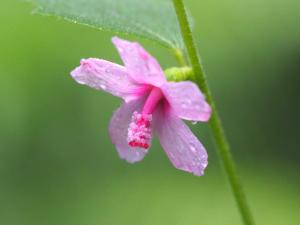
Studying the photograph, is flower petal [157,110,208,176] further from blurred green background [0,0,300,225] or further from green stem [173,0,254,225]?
blurred green background [0,0,300,225]

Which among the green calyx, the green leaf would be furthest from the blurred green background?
the green calyx

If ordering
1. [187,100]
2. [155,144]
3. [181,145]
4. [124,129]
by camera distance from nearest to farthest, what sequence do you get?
[187,100], [181,145], [124,129], [155,144]

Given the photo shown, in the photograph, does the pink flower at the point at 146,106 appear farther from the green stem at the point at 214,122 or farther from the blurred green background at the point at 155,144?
the blurred green background at the point at 155,144

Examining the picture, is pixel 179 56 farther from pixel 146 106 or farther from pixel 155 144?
pixel 155 144

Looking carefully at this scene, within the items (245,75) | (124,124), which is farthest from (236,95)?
(124,124)

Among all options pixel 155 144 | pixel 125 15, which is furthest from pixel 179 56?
pixel 155 144

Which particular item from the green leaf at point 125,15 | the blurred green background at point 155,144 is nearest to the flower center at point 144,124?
the green leaf at point 125,15
